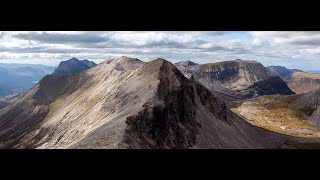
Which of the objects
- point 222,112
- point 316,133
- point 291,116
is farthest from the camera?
point 291,116

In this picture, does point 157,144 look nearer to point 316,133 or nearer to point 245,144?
point 245,144

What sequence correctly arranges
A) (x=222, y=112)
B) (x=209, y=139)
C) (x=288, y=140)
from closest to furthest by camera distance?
(x=209, y=139), (x=222, y=112), (x=288, y=140)
